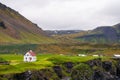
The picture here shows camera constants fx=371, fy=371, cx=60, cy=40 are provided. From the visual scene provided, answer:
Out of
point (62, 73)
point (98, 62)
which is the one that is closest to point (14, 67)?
point (62, 73)

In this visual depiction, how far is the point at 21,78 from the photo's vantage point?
436 feet

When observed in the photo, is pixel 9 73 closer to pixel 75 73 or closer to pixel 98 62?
pixel 75 73

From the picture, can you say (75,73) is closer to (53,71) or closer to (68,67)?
(53,71)

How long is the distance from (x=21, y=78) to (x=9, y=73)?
18.3 feet

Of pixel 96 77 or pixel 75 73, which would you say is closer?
pixel 75 73

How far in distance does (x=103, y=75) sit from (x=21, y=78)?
57.6 meters

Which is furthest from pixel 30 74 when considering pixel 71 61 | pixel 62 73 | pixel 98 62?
pixel 98 62

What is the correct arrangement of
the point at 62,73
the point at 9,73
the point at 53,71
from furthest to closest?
the point at 62,73, the point at 53,71, the point at 9,73

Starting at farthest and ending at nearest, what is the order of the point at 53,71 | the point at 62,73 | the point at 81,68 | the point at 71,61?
the point at 71,61 < the point at 62,73 < the point at 53,71 < the point at 81,68

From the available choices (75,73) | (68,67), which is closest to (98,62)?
(68,67)

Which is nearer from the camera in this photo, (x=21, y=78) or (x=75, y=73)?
(x=21, y=78)

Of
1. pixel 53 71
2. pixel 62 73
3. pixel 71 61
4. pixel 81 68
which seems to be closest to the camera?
pixel 81 68

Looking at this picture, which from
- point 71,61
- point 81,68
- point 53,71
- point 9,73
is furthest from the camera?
point 71,61

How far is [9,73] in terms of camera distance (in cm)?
12925
